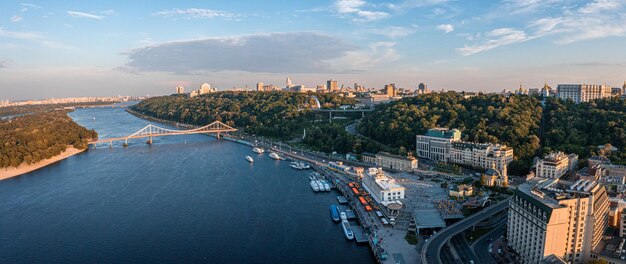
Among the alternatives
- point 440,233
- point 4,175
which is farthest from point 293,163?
point 4,175

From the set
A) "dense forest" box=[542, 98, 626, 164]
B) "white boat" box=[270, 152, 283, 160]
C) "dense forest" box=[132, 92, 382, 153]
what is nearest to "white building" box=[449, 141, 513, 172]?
"dense forest" box=[542, 98, 626, 164]

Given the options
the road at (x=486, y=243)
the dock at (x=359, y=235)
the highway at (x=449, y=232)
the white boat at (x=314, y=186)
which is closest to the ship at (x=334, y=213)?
the dock at (x=359, y=235)

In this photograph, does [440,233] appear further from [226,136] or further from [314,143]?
[226,136]

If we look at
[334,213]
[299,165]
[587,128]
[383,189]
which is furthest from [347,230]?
[587,128]

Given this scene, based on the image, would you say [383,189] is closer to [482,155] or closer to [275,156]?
[482,155]

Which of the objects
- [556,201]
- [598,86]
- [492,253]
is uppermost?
[598,86]
